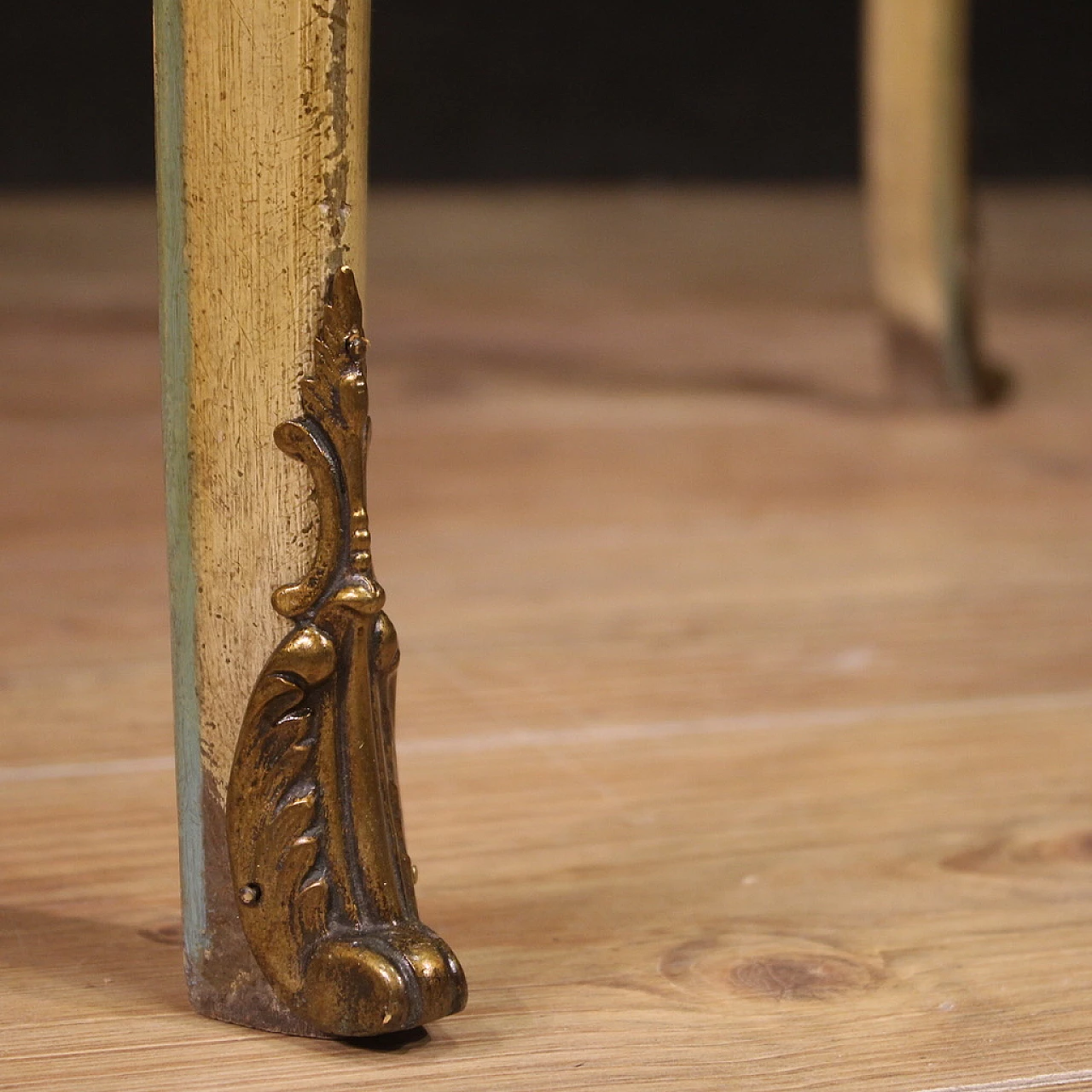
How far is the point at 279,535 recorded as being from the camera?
11.2 inches

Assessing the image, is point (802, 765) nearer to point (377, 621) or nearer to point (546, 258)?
point (377, 621)

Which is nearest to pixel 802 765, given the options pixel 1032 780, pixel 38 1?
pixel 1032 780

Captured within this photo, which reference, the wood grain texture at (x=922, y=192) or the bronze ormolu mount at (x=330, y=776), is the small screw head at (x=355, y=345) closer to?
the bronze ormolu mount at (x=330, y=776)

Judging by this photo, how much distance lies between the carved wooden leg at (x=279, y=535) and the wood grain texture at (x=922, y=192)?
2.14ft

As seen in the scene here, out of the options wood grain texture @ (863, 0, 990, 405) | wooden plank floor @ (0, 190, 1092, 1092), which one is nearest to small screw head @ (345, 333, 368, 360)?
wooden plank floor @ (0, 190, 1092, 1092)

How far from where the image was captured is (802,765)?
1.46 feet

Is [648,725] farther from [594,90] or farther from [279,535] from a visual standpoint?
[594,90]

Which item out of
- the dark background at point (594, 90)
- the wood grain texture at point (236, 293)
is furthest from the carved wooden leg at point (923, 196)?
the dark background at point (594, 90)

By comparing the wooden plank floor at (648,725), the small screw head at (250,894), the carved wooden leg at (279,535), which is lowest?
the wooden plank floor at (648,725)

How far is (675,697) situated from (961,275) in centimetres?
49

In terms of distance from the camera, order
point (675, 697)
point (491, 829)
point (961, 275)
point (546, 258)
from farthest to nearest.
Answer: point (546, 258) → point (961, 275) → point (675, 697) → point (491, 829)

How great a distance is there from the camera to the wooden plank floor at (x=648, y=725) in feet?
0.98

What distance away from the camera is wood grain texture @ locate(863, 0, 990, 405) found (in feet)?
2.87

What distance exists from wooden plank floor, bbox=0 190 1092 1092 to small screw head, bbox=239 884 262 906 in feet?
0.08
